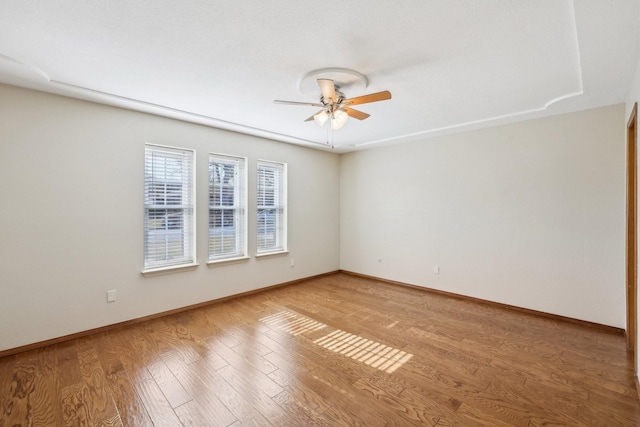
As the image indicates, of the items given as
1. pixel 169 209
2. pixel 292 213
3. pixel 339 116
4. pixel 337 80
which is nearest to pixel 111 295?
pixel 169 209

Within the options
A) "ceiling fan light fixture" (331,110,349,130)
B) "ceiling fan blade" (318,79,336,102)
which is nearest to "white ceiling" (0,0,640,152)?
"ceiling fan blade" (318,79,336,102)

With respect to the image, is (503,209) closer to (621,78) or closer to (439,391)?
(621,78)

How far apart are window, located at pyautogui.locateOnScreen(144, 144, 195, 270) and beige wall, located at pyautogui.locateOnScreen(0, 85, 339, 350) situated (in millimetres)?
111

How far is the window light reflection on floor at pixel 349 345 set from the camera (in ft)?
8.13

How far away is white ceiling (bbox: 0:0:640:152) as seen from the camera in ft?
5.43

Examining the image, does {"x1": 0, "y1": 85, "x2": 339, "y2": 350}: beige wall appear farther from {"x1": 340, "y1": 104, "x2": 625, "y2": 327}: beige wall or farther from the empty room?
{"x1": 340, "y1": 104, "x2": 625, "y2": 327}: beige wall

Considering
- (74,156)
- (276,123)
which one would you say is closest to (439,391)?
(276,123)

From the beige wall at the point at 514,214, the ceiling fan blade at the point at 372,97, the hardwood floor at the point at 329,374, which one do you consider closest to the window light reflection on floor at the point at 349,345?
the hardwood floor at the point at 329,374

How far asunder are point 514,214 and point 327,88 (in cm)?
312

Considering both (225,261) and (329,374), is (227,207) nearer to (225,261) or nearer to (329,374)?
(225,261)

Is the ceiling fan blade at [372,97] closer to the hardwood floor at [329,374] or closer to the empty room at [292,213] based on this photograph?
the empty room at [292,213]

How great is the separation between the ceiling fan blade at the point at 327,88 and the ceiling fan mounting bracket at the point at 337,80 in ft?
0.44

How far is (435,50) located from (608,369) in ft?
9.80

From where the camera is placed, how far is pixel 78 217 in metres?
2.92
